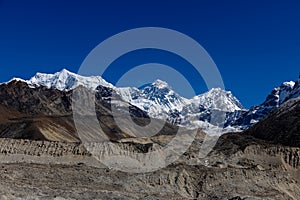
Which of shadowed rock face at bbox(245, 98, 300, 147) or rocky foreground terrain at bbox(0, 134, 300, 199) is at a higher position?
shadowed rock face at bbox(245, 98, 300, 147)

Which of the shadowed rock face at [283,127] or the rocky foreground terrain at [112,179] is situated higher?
the shadowed rock face at [283,127]

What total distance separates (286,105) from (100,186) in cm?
10525

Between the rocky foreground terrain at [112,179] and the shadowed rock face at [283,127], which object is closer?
the rocky foreground terrain at [112,179]

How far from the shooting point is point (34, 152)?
70.6 metres

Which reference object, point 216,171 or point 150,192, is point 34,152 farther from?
point 216,171

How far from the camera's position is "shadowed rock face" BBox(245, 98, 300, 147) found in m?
118

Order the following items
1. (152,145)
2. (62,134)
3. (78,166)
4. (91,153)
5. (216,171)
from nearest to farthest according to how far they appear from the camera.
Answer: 1. (78,166)
2. (216,171)
3. (91,153)
4. (152,145)
5. (62,134)

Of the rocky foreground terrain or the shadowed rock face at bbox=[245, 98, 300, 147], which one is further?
the shadowed rock face at bbox=[245, 98, 300, 147]

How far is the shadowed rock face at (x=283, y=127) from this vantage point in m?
118

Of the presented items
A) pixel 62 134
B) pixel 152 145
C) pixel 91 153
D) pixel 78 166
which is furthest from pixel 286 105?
pixel 78 166

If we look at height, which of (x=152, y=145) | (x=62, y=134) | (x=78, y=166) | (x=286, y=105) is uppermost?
(x=286, y=105)

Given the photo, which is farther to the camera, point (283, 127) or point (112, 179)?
point (283, 127)

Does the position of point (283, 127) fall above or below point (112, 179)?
above

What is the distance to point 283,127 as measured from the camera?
127188mm
